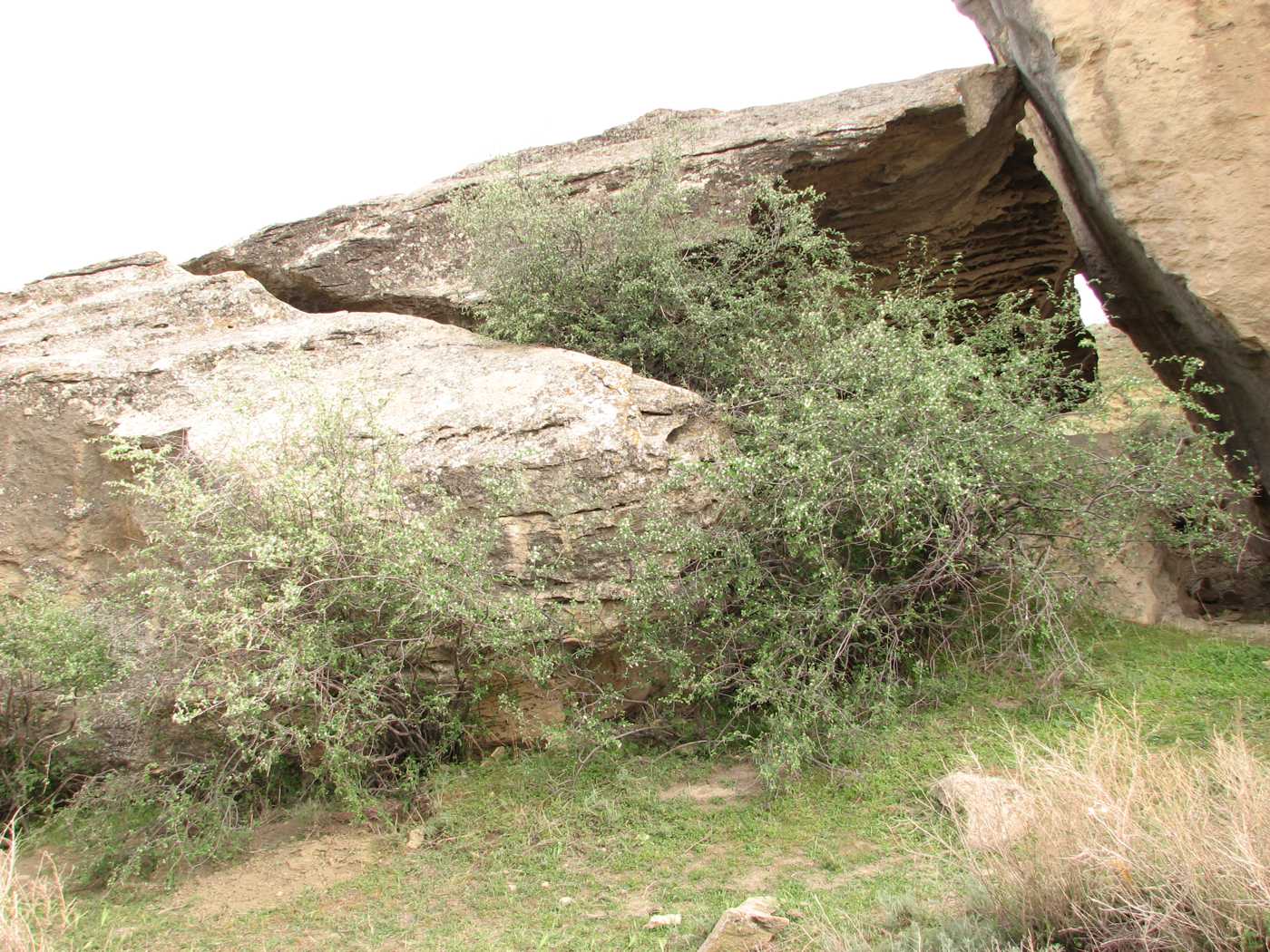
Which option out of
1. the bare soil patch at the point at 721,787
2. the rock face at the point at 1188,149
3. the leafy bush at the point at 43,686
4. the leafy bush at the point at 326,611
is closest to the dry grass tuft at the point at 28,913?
the leafy bush at the point at 326,611

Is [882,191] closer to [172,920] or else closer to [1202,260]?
[1202,260]

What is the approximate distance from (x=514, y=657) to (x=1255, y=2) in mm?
5855

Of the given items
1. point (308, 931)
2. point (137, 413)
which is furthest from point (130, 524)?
point (308, 931)

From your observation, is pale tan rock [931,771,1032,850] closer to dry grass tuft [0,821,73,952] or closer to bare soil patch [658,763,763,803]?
A: bare soil patch [658,763,763,803]

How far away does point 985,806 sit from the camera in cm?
368

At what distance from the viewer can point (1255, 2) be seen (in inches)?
243

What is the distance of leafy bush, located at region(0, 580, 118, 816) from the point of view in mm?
5410

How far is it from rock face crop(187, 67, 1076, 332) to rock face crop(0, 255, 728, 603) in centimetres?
125

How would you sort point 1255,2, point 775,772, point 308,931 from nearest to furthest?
point 308,931 → point 775,772 → point 1255,2

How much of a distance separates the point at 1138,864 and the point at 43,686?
18.8 ft

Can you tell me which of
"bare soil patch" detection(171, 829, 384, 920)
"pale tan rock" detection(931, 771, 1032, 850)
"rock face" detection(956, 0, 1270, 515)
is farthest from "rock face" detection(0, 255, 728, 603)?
"rock face" detection(956, 0, 1270, 515)

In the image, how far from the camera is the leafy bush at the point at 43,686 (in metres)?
5.41

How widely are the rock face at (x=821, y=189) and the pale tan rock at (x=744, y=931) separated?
5805mm

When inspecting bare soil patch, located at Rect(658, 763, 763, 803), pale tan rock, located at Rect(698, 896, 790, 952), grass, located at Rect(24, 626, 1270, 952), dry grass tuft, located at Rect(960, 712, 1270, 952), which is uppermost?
dry grass tuft, located at Rect(960, 712, 1270, 952)
